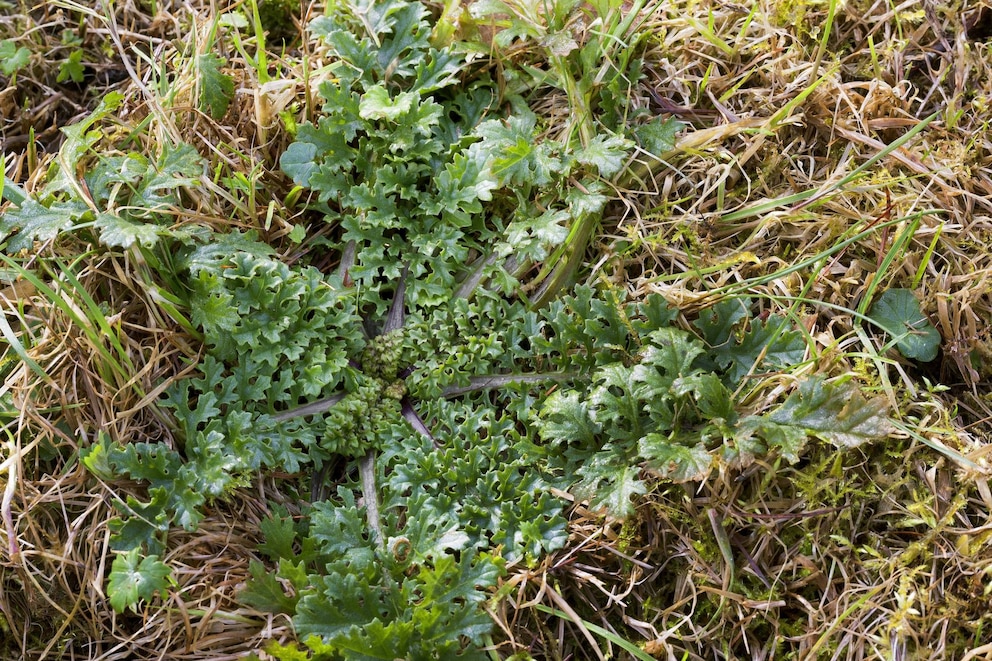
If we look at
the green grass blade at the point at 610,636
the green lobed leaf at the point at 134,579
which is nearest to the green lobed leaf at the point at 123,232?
the green lobed leaf at the point at 134,579

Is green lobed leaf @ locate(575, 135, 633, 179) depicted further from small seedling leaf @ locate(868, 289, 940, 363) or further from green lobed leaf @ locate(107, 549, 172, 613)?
green lobed leaf @ locate(107, 549, 172, 613)

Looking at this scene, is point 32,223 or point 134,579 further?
point 32,223

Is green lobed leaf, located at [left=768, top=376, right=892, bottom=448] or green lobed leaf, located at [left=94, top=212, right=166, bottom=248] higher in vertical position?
green lobed leaf, located at [left=94, top=212, right=166, bottom=248]

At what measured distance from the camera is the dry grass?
2656mm

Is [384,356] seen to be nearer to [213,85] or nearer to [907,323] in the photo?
[213,85]

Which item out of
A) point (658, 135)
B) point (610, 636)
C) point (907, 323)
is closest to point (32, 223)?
point (658, 135)

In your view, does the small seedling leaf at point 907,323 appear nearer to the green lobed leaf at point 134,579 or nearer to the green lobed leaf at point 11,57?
the green lobed leaf at point 134,579

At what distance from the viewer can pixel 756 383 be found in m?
2.88

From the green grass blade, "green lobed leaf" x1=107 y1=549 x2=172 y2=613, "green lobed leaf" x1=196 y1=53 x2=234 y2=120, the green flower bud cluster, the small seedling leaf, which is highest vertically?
"green lobed leaf" x1=196 y1=53 x2=234 y2=120

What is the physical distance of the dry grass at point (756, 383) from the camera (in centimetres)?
266

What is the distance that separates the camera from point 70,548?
9.20ft

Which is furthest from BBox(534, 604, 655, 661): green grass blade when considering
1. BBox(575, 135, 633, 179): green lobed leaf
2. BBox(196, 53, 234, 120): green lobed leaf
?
BBox(196, 53, 234, 120): green lobed leaf

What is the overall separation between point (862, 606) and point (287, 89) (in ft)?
9.55

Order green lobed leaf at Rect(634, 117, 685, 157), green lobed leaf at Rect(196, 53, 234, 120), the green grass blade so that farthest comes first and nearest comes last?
green lobed leaf at Rect(196, 53, 234, 120) → green lobed leaf at Rect(634, 117, 685, 157) → the green grass blade
